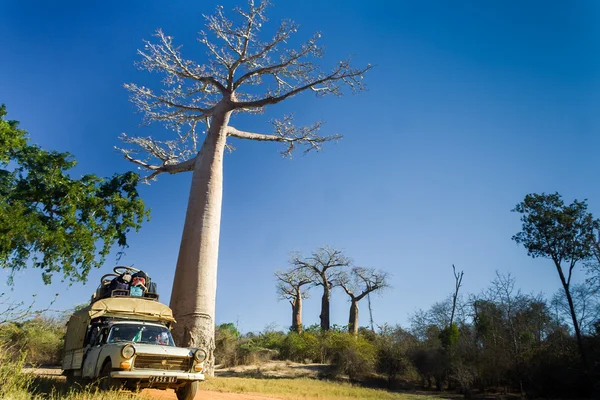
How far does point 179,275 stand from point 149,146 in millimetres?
4976

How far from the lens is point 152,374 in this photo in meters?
5.05

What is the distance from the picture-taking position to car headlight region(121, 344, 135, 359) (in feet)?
16.4

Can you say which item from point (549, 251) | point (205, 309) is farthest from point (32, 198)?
point (549, 251)

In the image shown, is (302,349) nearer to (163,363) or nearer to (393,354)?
(393,354)

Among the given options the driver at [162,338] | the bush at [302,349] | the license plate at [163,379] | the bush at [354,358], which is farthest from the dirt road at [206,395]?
the bush at [302,349]

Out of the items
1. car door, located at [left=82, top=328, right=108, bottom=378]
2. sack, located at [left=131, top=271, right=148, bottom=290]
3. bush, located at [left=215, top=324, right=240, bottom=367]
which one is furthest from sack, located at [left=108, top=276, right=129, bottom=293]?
bush, located at [left=215, top=324, right=240, bottom=367]

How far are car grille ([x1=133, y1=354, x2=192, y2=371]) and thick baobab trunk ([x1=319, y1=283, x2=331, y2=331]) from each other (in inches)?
843

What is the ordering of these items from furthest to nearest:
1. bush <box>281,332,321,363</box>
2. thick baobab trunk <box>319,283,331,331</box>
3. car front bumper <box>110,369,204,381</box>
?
thick baobab trunk <box>319,283,331,331</box> → bush <box>281,332,321,363</box> → car front bumper <box>110,369,204,381</box>

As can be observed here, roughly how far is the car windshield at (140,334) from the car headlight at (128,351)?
656 millimetres

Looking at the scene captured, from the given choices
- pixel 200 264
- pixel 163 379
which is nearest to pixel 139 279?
pixel 200 264

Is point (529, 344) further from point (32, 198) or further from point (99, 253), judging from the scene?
point (32, 198)

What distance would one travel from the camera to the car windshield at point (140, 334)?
18.7ft

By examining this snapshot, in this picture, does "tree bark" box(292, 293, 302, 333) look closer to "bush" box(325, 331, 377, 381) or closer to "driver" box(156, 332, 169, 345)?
"bush" box(325, 331, 377, 381)

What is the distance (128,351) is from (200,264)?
3.76 metres
